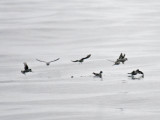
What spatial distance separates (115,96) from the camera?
755cm

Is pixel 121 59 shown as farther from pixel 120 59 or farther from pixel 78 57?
pixel 78 57

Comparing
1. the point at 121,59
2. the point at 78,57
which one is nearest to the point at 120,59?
the point at 121,59

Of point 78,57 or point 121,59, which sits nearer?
point 121,59

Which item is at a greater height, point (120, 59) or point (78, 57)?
point (78, 57)

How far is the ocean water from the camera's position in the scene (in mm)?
7004

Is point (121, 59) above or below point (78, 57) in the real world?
below

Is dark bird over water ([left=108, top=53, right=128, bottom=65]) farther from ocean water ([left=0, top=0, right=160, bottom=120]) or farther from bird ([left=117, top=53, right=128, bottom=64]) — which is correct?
ocean water ([left=0, top=0, right=160, bottom=120])

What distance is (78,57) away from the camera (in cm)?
1064

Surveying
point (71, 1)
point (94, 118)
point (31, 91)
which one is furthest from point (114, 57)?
point (71, 1)

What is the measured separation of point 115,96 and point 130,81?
3.11 feet

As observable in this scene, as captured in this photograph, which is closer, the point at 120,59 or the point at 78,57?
the point at 120,59

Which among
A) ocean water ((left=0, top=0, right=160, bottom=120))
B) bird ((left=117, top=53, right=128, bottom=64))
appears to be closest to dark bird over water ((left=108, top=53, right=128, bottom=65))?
bird ((left=117, top=53, right=128, bottom=64))

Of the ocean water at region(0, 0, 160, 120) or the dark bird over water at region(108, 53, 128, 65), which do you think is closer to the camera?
the ocean water at region(0, 0, 160, 120)

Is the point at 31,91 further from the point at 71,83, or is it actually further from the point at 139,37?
the point at 139,37
